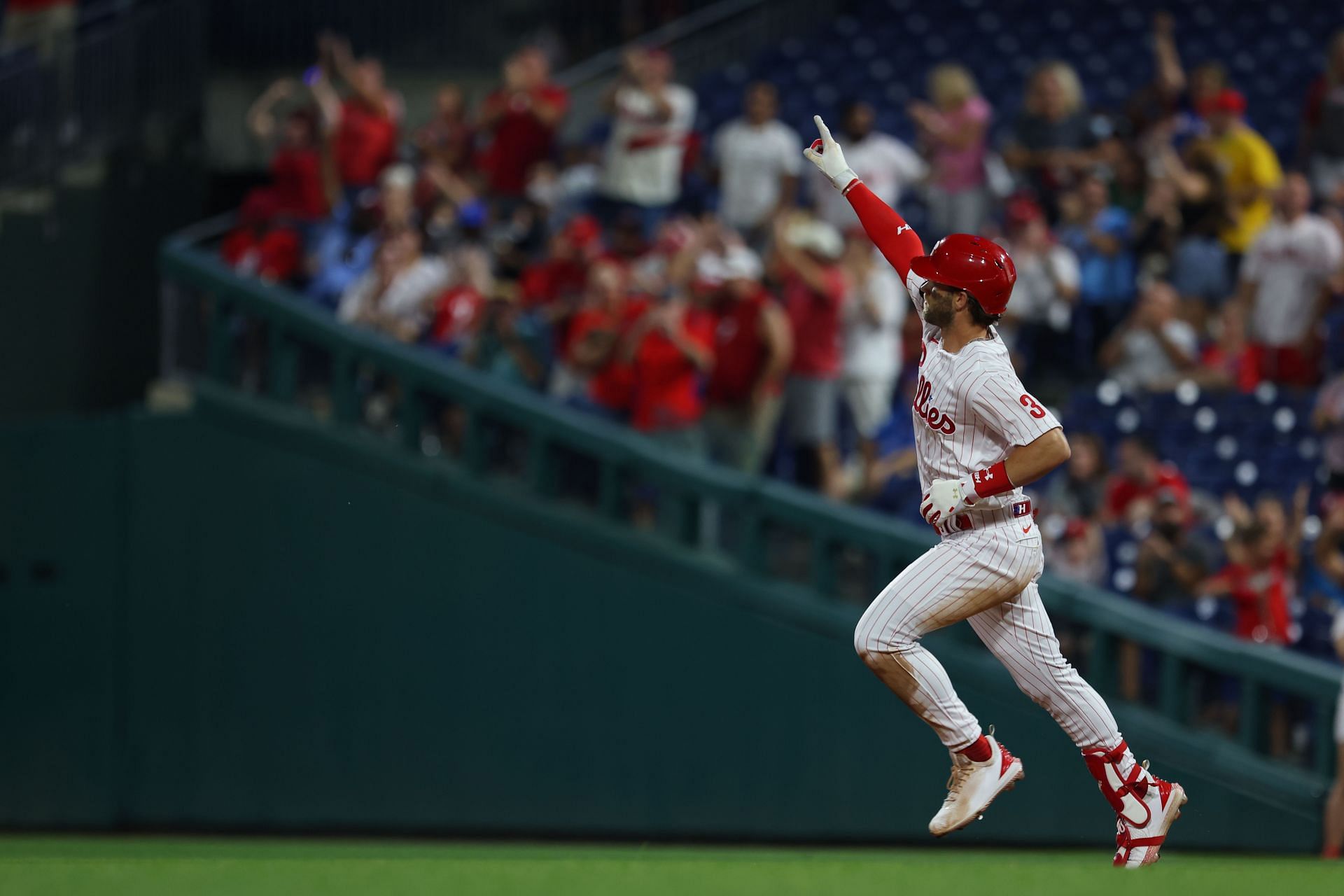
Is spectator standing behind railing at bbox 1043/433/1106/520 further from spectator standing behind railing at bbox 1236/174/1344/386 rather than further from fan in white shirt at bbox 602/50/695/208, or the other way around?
fan in white shirt at bbox 602/50/695/208

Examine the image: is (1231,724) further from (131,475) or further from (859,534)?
(131,475)

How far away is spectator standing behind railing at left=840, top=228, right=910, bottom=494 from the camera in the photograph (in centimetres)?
1032

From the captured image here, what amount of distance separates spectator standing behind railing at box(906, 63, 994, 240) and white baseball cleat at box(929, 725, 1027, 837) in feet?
20.3

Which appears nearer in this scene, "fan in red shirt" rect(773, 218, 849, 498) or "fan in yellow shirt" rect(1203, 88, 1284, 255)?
"fan in red shirt" rect(773, 218, 849, 498)

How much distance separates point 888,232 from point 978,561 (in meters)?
1.10

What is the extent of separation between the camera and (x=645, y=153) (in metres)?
12.1

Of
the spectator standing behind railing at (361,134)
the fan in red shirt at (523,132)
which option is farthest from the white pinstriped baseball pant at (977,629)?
the spectator standing behind railing at (361,134)

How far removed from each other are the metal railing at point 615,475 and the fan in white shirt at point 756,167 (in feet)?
7.62

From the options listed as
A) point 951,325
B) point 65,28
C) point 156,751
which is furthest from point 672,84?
point 951,325

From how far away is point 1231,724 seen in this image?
9.72 meters

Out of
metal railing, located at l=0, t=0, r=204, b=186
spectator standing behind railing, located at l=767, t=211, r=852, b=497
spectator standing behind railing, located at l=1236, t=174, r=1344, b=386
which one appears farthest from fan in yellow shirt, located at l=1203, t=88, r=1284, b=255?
metal railing, located at l=0, t=0, r=204, b=186

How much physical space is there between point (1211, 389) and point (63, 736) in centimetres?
657

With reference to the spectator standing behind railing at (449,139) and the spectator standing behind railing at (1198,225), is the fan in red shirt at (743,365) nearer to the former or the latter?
the spectator standing behind railing at (1198,225)

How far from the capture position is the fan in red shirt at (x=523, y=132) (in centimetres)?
1240
